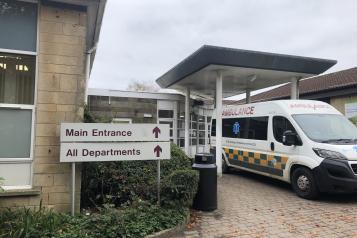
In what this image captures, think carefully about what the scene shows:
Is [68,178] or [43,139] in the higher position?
[43,139]

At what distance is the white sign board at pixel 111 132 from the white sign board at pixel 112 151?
93 mm

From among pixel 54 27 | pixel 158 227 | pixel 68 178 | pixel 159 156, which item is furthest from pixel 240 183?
pixel 54 27

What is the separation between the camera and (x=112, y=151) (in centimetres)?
596

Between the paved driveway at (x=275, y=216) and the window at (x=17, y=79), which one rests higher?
the window at (x=17, y=79)

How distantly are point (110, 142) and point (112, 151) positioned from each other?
0.54 feet

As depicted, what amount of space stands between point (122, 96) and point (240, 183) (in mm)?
8415

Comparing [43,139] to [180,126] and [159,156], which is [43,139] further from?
[180,126]

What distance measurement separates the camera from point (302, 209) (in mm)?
6973

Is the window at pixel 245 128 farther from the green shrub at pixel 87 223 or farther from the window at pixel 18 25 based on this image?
the window at pixel 18 25

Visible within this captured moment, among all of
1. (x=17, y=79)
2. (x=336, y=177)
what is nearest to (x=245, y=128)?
(x=336, y=177)

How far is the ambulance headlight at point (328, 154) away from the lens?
7.31 metres

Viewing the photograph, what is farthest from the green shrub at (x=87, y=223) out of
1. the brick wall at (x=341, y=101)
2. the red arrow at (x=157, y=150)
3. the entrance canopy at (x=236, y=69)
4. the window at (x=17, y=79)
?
the brick wall at (x=341, y=101)

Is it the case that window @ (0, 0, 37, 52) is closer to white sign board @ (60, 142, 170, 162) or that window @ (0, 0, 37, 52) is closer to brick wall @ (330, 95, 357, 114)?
white sign board @ (60, 142, 170, 162)

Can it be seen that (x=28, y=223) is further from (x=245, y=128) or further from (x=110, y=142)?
(x=245, y=128)
